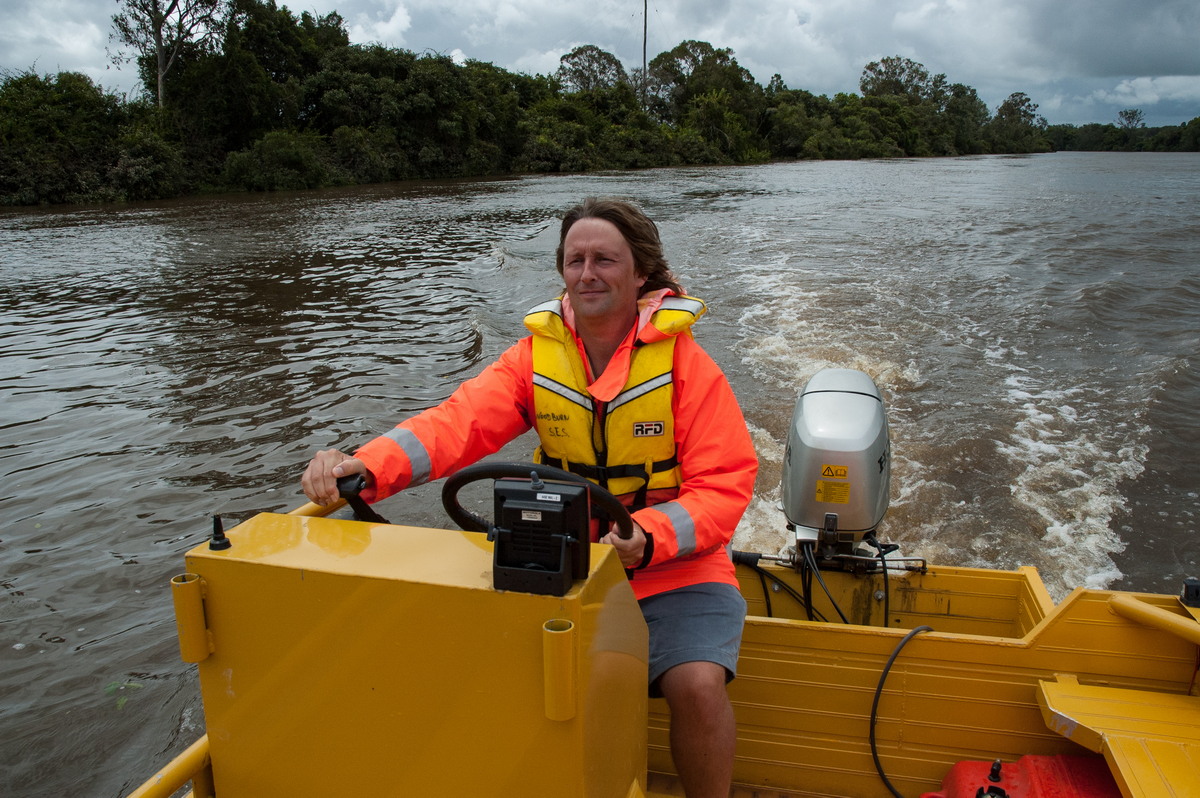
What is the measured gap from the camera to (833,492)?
2723mm

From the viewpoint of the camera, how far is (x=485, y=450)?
7.55 ft

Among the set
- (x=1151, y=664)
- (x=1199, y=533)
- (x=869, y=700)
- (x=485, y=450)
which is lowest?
(x=1199, y=533)

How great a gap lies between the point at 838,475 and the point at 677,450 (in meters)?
0.84

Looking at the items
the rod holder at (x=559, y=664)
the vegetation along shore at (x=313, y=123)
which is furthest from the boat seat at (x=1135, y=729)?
the vegetation along shore at (x=313, y=123)

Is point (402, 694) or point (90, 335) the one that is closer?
point (402, 694)

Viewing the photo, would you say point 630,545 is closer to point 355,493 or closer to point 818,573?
point 355,493

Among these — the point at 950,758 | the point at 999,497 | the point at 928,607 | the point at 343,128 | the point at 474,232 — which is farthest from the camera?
the point at 343,128

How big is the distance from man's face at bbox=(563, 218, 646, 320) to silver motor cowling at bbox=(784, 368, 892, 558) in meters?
0.99

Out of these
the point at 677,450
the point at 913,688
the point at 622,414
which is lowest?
the point at 913,688

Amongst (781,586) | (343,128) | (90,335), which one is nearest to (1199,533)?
(781,586)

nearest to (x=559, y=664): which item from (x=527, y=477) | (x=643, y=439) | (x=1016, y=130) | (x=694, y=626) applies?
(x=527, y=477)

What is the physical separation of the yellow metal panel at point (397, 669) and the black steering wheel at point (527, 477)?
16 centimetres

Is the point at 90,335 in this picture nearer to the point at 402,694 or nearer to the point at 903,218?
the point at 402,694

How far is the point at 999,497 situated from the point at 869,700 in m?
2.91
